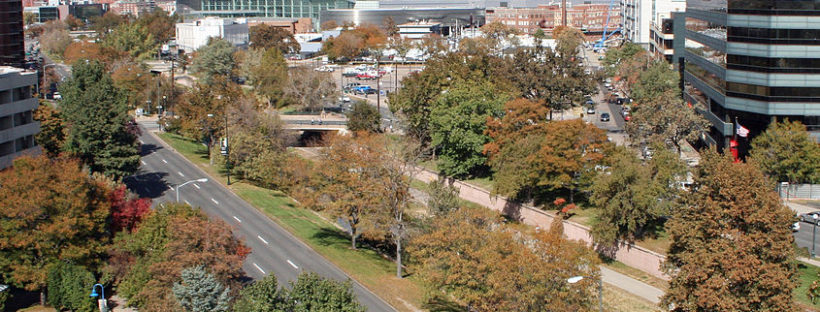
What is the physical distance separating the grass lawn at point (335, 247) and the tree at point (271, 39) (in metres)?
96.7

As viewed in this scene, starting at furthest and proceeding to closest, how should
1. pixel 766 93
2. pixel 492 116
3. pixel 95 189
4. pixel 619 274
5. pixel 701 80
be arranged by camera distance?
1. pixel 701 80
2. pixel 492 116
3. pixel 766 93
4. pixel 619 274
5. pixel 95 189

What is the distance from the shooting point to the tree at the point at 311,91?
382 ft

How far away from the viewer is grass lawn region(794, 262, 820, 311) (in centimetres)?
5478

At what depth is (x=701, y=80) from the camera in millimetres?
95062

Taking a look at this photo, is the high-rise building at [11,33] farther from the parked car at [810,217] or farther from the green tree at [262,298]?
the parked car at [810,217]

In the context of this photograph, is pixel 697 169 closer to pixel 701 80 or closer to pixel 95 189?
pixel 95 189

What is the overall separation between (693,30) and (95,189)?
69195 mm

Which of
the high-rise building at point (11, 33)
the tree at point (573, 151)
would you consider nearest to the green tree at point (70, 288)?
the tree at point (573, 151)

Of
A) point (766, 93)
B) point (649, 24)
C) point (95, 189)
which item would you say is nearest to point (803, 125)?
point (766, 93)

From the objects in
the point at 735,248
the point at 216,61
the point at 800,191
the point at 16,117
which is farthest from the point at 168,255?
the point at 216,61

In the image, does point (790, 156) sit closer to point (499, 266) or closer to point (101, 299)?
point (499, 266)

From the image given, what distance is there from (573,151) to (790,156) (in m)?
17.7

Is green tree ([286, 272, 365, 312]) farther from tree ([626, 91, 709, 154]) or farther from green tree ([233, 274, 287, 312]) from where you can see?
tree ([626, 91, 709, 154])

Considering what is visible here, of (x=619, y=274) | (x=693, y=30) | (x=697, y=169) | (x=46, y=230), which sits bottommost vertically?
(x=619, y=274)
